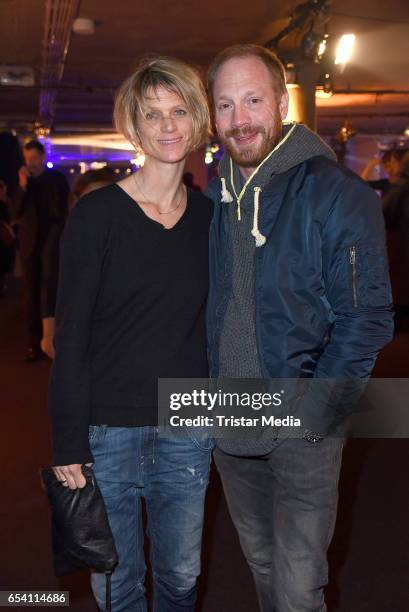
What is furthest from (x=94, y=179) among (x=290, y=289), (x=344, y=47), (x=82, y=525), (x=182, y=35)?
(x=182, y=35)

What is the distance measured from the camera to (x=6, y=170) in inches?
568

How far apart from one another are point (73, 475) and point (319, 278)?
774 mm

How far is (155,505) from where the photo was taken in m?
1.91

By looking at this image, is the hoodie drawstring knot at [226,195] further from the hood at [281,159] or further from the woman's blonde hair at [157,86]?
the woman's blonde hair at [157,86]

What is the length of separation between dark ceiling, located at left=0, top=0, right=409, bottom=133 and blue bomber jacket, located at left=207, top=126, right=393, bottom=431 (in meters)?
6.47

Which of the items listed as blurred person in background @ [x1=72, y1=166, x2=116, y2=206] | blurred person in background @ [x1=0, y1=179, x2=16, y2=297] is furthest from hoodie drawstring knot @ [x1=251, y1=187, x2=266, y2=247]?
blurred person in background @ [x1=0, y1=179, x2=16, y2=297]

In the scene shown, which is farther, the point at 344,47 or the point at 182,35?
the point at 182,35

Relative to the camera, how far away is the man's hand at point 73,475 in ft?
5.68

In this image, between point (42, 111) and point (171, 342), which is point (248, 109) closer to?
point (171, 342)

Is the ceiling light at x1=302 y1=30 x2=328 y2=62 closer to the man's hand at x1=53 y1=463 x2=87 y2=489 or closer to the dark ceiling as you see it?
the dark ceiling

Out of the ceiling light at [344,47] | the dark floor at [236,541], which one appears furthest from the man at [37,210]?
the ceiling light at [344,47]

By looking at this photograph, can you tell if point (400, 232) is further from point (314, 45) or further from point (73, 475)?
point (314, 45)

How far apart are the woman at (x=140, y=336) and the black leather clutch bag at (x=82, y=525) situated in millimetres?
32

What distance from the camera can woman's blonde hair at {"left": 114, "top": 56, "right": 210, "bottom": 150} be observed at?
1.83 metres
